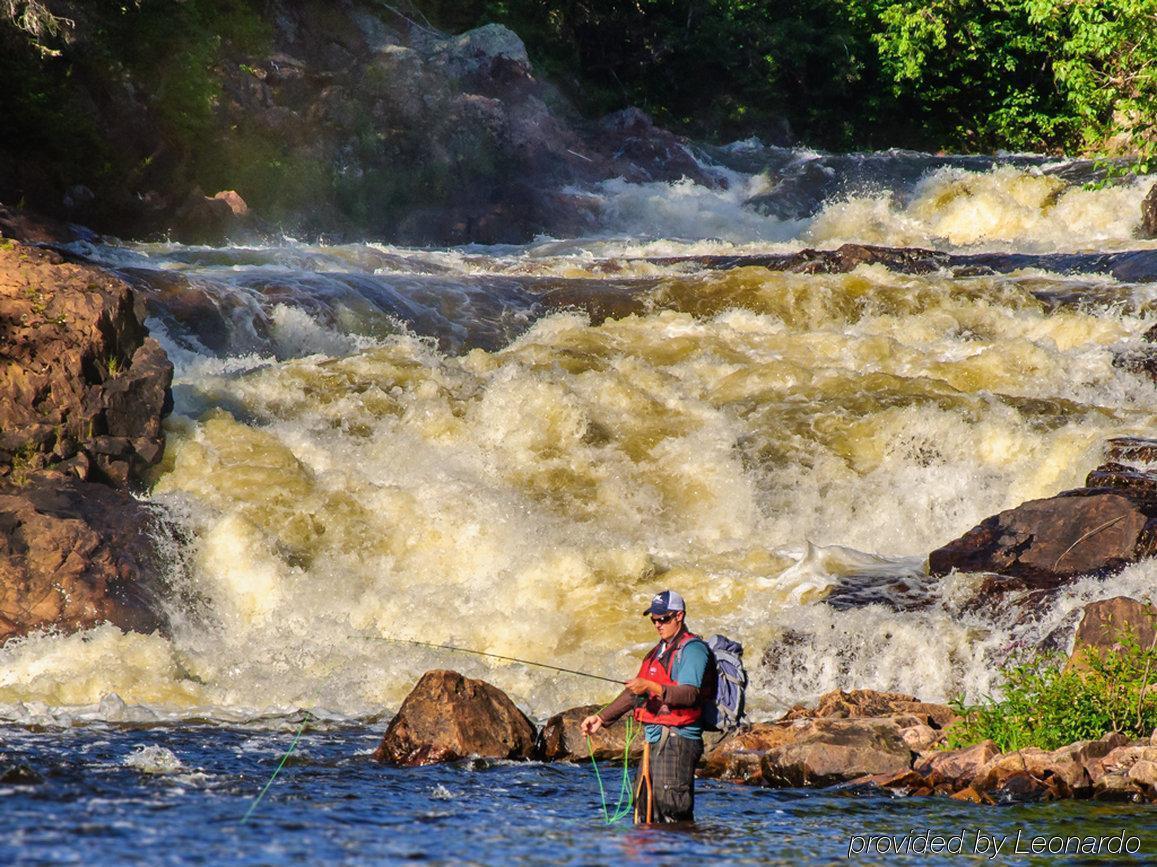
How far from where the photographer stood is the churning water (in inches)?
303

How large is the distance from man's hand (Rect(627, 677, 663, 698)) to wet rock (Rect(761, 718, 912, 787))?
2.17 m

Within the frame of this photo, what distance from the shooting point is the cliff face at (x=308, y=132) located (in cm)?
2378

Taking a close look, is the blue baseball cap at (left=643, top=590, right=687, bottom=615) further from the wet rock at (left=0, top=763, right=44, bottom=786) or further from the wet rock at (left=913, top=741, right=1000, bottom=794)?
the wet rock at (left=0, top=763, right=44, bottom=786)

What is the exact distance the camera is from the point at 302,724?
378 inches

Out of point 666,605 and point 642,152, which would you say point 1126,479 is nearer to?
point 666,605

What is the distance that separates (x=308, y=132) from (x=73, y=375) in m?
→ 16.9

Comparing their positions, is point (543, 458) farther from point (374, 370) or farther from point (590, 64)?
point (590, 64)

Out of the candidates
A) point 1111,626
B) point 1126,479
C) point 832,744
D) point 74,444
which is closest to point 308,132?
point 74,444

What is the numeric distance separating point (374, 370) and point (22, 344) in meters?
4.14

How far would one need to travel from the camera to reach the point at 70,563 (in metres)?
11.7

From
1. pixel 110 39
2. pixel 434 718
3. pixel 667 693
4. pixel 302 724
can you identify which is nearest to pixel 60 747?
pixel 302 724

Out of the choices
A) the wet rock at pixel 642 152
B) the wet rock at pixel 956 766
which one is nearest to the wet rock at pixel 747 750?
the wet rock at pixel 956 766

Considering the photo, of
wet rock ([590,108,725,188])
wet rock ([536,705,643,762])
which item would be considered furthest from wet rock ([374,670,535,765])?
wet rock ([590,108,725,188])

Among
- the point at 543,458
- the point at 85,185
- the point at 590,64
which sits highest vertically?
the point at 590,64
